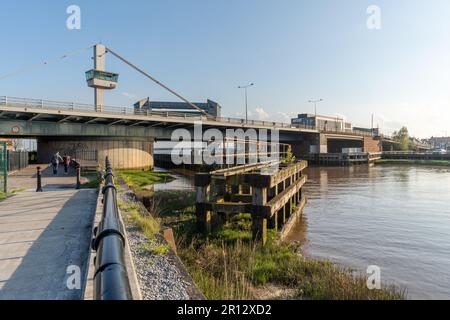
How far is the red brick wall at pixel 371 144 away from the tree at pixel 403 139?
1203 centimetres

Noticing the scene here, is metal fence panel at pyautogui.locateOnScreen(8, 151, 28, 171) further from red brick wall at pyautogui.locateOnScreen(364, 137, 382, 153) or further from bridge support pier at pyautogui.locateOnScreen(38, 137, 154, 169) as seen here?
red brick wall at pyautogui.locateOnScreen(364, 137, 382, 153)

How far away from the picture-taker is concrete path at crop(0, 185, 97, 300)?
4.77 metres

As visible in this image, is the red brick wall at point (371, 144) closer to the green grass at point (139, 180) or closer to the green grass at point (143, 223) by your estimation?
the green grass at point (139, 180)

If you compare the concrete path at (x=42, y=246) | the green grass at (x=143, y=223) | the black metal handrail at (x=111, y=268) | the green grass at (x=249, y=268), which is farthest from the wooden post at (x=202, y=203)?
the black metal handrail at (x=111, y=268)

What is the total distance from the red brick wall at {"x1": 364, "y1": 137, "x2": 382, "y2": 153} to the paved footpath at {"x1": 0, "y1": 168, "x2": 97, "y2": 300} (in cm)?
8151

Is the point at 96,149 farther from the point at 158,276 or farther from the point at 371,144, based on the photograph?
the point at 371,144

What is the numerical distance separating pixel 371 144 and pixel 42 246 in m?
90.3

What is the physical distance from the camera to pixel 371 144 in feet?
282

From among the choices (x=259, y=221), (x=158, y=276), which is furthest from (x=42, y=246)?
(x=259, y=221)

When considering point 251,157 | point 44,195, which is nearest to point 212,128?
point 251,157

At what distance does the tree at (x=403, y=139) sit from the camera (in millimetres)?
99600
